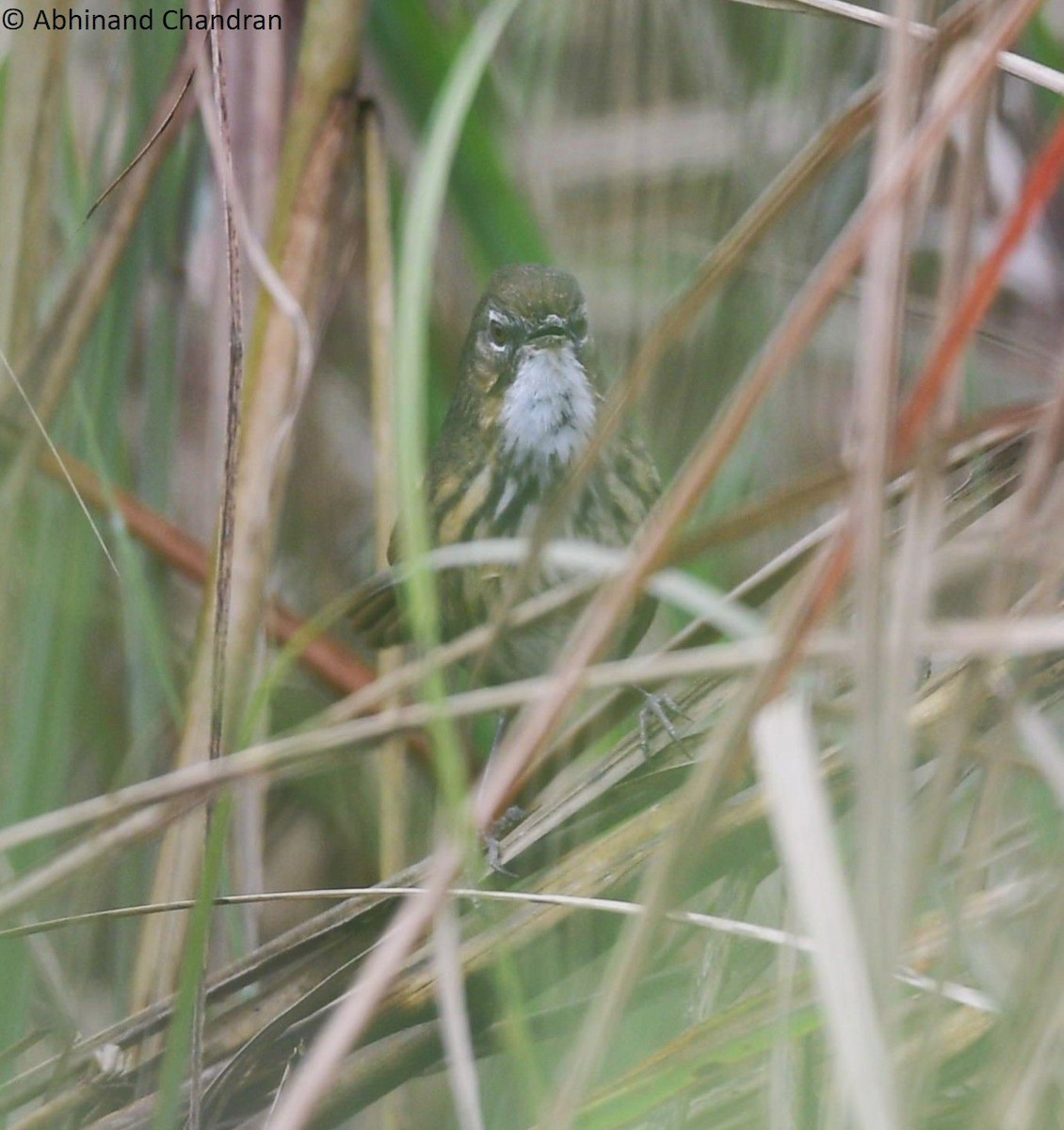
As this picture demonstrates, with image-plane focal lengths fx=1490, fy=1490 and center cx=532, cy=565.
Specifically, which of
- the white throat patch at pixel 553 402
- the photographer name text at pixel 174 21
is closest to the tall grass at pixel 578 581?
the photographer name text at pixel 174 21

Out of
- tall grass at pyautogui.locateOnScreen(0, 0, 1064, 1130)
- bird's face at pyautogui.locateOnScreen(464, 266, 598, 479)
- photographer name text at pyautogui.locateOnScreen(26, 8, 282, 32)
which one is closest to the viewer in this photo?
tall grass at pyautogui.locateOnScreen(0, 0, 1064, 1130)

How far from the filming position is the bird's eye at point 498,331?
2.28 m

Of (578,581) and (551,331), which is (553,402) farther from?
(578,581)

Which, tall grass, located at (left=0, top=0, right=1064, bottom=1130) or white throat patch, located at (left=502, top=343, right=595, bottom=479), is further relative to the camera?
white throat patch, located at (left=502, top=343, right=595, bottom=479)

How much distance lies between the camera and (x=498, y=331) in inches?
91.0

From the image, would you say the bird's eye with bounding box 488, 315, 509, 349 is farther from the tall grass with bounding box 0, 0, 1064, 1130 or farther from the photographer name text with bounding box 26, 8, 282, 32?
the photographer name text with bounding box 26, 8, 282, 32

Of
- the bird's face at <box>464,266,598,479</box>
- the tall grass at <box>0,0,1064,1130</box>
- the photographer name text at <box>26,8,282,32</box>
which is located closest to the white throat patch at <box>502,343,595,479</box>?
the bird's face at <box>464,266,598,479</box>

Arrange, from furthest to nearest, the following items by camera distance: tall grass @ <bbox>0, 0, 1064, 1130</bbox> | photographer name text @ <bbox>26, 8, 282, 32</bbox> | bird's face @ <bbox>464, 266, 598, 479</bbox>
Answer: bird's face @ <bbox>464, 266, 598, 479</bbox>, photographer name text @ <bbox>26, 8, 282, 32</bbox>, tall grass @ <bbox>0, 0, 1064, 1130</bbox>

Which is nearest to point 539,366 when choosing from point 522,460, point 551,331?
point 551,331

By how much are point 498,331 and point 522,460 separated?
0.66 feet

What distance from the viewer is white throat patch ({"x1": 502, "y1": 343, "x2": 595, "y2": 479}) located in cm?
227

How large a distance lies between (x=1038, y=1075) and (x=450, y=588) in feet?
5.20

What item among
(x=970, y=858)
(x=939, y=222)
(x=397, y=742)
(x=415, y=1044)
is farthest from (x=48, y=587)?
(x=939, y=222)

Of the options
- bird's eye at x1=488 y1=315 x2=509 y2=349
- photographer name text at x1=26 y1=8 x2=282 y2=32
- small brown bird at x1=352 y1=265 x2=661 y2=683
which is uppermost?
photographer name text at x1=26 y1=8 x2=282 y2=32
